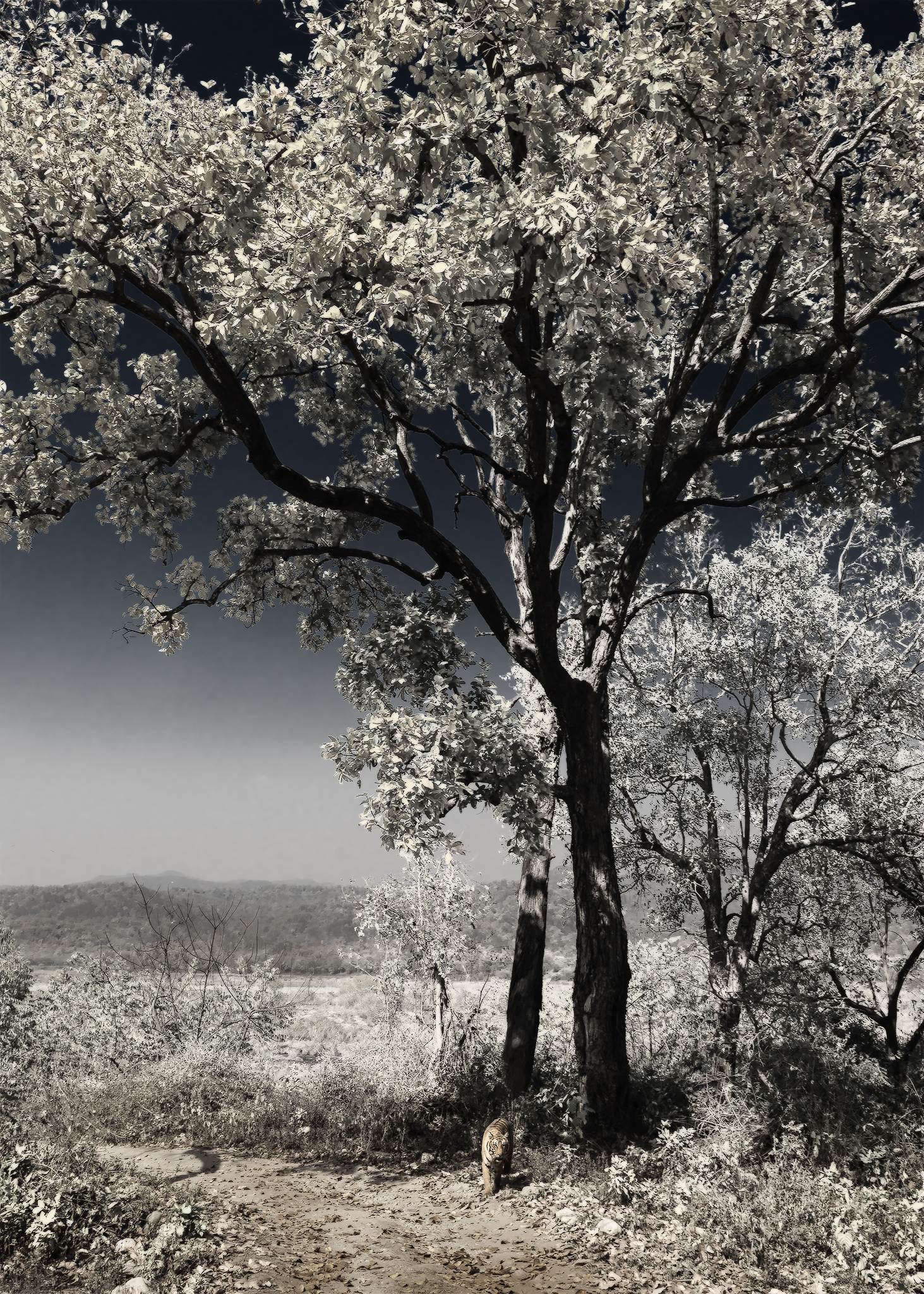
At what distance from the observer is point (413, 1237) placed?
666 centimetres

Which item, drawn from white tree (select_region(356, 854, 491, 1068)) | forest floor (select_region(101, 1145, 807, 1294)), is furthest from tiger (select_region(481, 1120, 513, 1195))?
white tree (select_region(356, 854, 491, 1068))

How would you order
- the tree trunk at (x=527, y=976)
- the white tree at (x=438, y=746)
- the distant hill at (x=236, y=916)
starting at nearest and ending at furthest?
the white tree at (x=438, y=746), the tree trunk at (x=527, y=976), the distant hill at (x=236, y=916)

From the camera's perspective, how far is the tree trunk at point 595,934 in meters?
8.17

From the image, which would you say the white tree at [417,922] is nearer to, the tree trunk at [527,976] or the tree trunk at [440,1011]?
the tree trunk at [440,1011]

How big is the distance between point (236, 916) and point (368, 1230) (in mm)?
36959

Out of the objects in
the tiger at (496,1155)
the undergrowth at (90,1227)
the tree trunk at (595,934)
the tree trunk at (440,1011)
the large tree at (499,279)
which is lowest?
the tree trunk at (440,1011)

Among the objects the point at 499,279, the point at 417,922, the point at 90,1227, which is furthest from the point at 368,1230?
the point at 417,922

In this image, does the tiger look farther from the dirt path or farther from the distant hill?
the distant hill

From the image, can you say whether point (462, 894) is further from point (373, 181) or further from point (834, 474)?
point (373, 181)

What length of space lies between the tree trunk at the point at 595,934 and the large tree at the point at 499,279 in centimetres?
4

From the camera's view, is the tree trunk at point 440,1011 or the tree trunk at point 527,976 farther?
the tree trunk at point 440,1011

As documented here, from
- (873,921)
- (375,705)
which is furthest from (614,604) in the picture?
(873,921)

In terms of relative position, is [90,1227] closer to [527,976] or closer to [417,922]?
[527,976]

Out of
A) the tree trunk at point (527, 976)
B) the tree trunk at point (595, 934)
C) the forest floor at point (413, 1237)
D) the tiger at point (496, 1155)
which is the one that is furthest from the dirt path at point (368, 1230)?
the tree trunk at point (527, 976)
